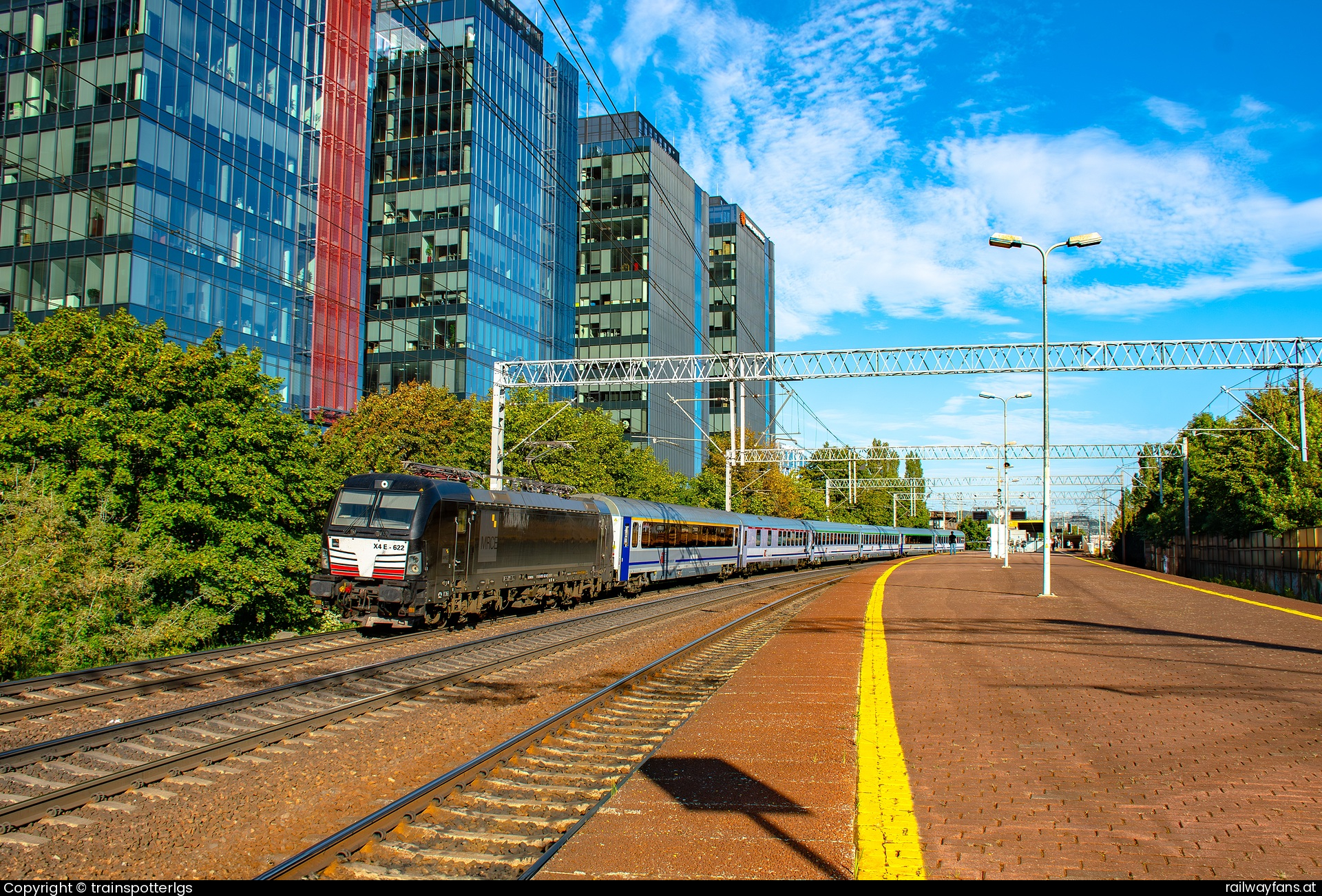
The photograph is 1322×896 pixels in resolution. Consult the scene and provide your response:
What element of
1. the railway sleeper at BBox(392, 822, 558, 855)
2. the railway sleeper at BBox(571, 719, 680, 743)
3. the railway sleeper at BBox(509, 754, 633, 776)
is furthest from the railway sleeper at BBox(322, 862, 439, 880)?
the railway sleeper at BBox(571, 719, 680, 743)

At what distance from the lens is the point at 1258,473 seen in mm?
38688

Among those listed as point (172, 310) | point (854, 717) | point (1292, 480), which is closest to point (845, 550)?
point (1292, 480)

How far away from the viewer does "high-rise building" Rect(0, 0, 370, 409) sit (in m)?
42.2

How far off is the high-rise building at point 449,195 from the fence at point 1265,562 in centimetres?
4591

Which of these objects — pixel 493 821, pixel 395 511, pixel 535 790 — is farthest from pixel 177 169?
pixel 493 821

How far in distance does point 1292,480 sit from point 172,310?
163ft

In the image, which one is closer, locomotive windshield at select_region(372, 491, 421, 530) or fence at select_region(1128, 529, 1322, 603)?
locomotive windshield at select_region(372, 491, 421, 530)

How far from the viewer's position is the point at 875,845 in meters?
5.43

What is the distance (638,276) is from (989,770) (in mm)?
82029

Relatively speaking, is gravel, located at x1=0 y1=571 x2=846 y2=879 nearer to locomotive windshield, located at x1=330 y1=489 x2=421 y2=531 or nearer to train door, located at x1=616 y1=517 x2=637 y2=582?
locomotive windshield, located at x1=330 y1=489 x2=421 y2=531

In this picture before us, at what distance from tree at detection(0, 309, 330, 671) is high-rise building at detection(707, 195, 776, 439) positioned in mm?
82614

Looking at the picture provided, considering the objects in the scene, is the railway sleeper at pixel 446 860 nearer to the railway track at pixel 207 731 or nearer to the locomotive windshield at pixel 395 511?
the railway track at pixel 207 731

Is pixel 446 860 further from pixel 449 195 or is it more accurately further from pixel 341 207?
pixel 449 195

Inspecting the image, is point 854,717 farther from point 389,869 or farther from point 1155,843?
point 389,869
